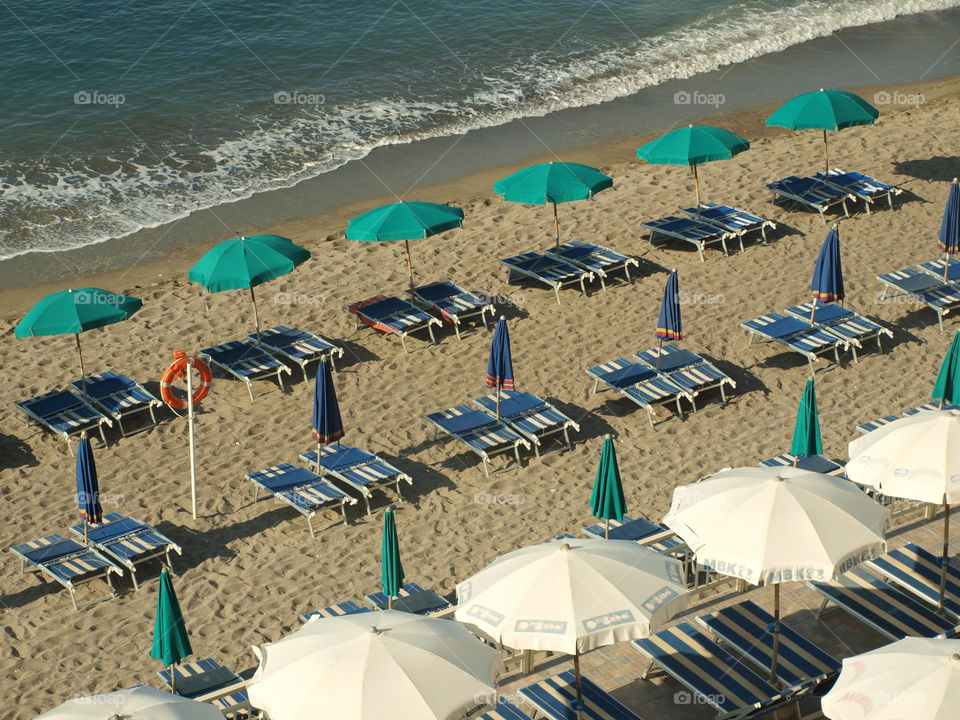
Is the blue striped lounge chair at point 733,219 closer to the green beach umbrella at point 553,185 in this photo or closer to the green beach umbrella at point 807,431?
the green beach umbrella at point 553,185

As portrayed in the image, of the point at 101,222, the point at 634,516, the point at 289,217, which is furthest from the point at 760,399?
the point at 101,222

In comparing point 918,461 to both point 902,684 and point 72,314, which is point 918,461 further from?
point 72,314

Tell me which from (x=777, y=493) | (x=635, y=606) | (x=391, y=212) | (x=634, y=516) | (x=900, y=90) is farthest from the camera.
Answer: (x=900, y=90)

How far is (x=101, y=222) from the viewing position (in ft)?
86.0

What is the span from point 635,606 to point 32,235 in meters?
18.1

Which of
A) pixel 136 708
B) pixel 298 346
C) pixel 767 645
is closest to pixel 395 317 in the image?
pixel 298 346

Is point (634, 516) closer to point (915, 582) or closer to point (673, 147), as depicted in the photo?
point (915, 582)

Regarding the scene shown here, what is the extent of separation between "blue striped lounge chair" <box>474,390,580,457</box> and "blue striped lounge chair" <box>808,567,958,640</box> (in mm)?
5000

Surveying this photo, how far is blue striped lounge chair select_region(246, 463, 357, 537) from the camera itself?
1602cm

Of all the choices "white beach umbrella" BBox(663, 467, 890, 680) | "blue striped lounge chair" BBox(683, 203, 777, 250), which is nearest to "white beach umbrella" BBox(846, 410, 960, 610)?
"white beach umbrella" BBox(663, 467, 890, 680)

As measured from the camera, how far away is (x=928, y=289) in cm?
2012

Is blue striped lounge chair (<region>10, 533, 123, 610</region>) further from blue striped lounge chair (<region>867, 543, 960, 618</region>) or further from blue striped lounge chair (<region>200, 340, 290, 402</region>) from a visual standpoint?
blue striped lounge chair (<region>867, 543, 960, 618</region>)

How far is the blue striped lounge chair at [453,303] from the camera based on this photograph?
20016 millimetres

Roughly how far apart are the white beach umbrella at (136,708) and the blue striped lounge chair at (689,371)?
9.48 metres
